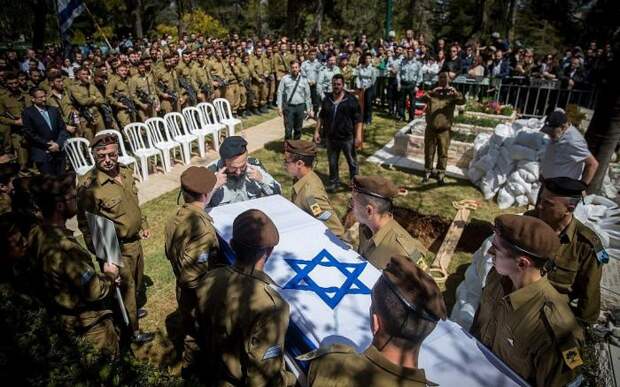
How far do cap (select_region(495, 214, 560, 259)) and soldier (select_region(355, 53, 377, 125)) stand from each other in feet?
Answer: 29.2

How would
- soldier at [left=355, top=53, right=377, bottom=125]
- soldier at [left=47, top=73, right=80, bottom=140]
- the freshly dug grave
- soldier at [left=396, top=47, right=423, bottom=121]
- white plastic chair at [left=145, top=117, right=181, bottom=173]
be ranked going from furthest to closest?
soldier at [left=355, top=53, right=377, bottom=125] < soldier at [left=396, top=47, right=423, bottom=121] < soldier at [left=47, top=73, right=80, bottom=140] < white plastic chair at [left=145, top=117, right=181, bottom=173] < the freshly dug grave

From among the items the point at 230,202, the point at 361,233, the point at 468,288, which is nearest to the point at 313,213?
the point at 361,233

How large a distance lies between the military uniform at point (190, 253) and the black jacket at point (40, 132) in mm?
4980

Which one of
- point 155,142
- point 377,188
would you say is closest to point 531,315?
point 377,188

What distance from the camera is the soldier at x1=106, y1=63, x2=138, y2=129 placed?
909 centimetres

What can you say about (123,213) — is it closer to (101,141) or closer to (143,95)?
(101,141)

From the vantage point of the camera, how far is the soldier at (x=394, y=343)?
5.02ft

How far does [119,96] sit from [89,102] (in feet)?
2.50

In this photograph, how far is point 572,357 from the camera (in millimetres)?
2021

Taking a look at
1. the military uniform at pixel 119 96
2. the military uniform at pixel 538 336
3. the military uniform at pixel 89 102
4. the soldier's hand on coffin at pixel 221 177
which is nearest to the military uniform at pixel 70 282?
the soldier's hand on coffin at pixel 221 177

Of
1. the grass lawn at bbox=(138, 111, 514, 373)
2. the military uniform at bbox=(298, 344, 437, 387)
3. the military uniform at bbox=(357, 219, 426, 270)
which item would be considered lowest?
the grass lawn at bbox=(138, 111, 514, 373)

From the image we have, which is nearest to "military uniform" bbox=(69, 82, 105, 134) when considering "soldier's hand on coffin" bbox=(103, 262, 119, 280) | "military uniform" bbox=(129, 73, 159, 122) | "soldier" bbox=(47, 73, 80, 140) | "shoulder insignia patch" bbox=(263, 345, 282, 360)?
"soldier" bbox=(47, 73, 80, 140)

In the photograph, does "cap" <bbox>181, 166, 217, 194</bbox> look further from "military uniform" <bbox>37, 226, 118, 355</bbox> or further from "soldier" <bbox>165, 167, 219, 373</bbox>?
"military uniform" <bbox>37, 226, 118, 355</bbox>

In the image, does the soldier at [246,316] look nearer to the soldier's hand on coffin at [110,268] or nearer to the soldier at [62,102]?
the soldier's hand on coffin at [110,268]
